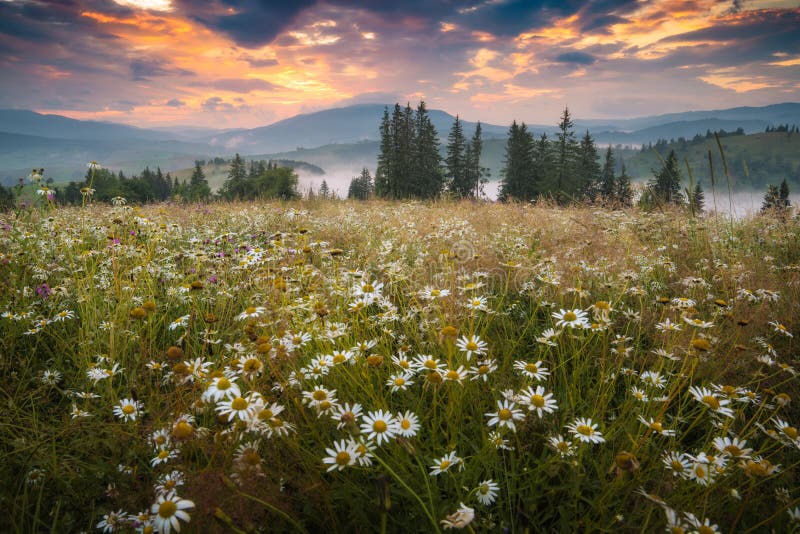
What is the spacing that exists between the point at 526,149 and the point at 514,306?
5432cm

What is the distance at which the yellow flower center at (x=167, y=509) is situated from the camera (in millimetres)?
1344

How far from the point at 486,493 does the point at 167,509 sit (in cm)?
130

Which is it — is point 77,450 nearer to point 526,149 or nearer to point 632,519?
point 632,519

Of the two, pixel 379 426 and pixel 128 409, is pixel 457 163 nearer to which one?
pixel 128 409

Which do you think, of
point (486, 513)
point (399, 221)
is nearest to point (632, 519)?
point (486, 513)

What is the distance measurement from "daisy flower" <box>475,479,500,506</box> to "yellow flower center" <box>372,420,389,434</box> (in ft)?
1.60

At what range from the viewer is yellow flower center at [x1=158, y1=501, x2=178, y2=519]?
4.41ft

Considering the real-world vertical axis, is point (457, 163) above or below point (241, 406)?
above

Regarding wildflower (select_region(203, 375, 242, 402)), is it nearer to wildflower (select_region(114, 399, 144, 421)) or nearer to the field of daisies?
the field of daisies

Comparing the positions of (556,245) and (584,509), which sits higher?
(556,245)

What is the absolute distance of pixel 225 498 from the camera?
4.74 ft

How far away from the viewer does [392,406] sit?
2.35 metres

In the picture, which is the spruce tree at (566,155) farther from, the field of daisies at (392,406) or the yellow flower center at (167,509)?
the yellow flower center at (167,509)

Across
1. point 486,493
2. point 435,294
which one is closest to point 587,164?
point 435,294
